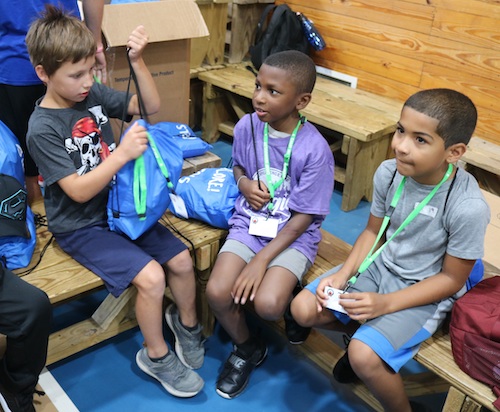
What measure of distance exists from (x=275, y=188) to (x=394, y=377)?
79cm

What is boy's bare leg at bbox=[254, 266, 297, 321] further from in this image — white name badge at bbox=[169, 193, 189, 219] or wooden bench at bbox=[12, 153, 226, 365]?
white name badge at bbox=[169, 193, 189, 219]

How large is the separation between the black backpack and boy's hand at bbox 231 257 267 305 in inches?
91.4

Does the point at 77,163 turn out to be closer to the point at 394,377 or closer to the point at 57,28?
the point at 57,28

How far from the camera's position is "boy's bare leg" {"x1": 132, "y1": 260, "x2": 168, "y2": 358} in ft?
6.37

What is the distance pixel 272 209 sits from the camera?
7.04 feet

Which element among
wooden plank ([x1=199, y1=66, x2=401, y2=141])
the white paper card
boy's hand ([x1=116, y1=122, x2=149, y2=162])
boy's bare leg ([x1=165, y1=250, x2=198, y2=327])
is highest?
boy's hand ([x1=116, y1=122, x2=149, y2=162])

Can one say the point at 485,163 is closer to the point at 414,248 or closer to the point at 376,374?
the point at 414,248

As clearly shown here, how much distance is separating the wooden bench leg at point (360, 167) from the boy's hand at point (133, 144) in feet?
5.96

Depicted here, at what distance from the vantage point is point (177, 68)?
314cm

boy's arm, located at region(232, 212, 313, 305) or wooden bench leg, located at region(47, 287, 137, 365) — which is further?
wooden bench leg, located at region(47, 287, 137, 365)

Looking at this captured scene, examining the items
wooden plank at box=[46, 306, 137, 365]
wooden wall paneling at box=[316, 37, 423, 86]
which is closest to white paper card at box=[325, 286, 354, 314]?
wooden plank at box=[46, 306, 137, 365]

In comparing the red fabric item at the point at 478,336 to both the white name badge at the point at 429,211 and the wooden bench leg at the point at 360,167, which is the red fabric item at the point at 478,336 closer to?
the white name badge at the point at 429,211

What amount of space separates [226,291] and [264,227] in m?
0.29

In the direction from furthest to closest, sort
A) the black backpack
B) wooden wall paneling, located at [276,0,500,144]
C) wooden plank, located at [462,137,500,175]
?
the black backpack → wooden wall paneling, located at [276,0,500,144] → wooden plank, located at [462,137,500,175]
